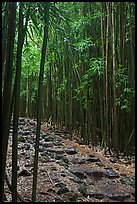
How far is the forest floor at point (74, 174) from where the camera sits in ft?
11.4

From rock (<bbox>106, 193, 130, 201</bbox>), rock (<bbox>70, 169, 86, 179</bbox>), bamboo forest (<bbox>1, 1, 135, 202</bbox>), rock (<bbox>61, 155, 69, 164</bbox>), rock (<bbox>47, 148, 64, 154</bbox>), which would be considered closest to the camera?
bamboo forest (<bbox>1, 1, 135, 202</bbox>)

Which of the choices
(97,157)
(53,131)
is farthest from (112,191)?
(53,131)

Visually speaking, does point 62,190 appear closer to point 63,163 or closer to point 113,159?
point 63,163

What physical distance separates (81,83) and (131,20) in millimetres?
1825

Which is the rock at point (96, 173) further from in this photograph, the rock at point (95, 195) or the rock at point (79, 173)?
the rock at point (95, 195)

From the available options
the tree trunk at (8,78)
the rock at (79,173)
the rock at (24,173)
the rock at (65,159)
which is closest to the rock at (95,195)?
the rock at (79,173)

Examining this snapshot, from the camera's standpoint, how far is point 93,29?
6.55m

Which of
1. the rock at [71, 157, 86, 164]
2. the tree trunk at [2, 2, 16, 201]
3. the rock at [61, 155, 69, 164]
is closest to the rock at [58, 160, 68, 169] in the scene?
the rock at [61, 155, 69, 164]

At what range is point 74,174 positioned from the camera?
4492mm

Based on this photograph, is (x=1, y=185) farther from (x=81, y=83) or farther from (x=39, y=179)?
(x=81, y=83)

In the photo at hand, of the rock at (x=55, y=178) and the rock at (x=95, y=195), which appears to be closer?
the rock at (x=95, y=195)

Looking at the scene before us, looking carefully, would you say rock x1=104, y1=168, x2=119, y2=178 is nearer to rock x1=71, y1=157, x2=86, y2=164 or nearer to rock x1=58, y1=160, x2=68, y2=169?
rock x1=71, y1=157, x2=86, y2=164

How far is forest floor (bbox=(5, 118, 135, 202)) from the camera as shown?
3475 mm

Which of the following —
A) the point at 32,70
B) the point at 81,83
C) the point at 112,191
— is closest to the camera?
the point at 112,191
